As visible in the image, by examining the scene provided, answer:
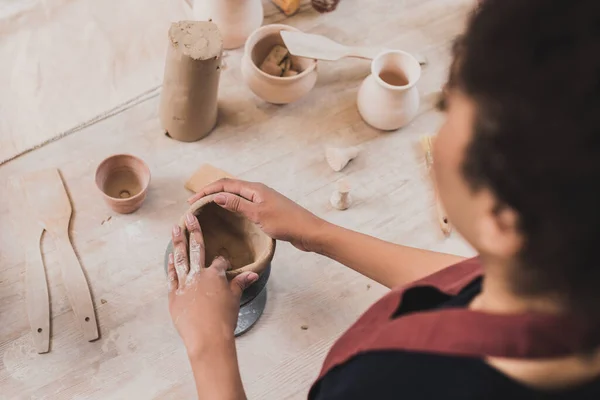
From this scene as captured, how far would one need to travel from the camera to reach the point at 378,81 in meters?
1.16

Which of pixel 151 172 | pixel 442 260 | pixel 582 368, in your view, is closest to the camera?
pixel 582 368

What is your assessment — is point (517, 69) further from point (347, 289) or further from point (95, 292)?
point (95, 292)

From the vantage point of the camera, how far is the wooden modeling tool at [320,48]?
46.3 inches

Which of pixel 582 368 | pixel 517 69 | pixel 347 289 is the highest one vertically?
pixel 517 69

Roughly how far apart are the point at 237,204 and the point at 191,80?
0.28m

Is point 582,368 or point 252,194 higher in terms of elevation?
point 582,368

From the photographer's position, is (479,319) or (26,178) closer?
(479,319)

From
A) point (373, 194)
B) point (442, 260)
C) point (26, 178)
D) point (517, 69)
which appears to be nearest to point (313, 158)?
point (373, 194)

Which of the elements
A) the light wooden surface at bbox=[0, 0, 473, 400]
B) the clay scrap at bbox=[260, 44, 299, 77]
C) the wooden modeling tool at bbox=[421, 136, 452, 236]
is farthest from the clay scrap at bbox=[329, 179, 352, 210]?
the clay scrap at bbox=[260, 44, 299, 77]

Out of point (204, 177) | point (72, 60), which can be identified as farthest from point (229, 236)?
point (72, 60)

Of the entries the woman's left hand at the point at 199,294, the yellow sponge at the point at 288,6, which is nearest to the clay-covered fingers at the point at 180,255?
the woman's left hand at the point at 199,294

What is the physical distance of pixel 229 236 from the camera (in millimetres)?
956

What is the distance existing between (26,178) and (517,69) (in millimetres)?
942

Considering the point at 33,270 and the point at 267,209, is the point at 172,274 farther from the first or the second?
the point at 33,270
